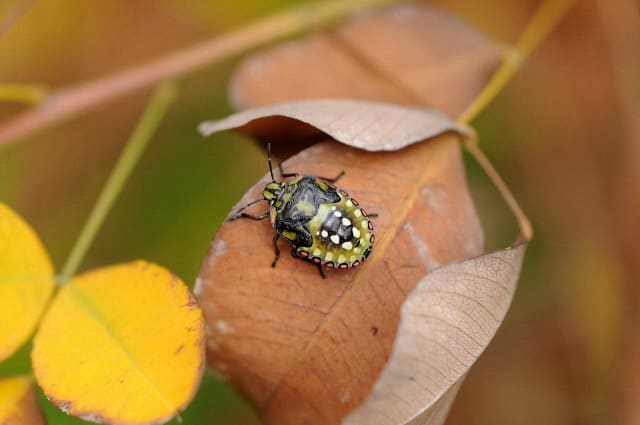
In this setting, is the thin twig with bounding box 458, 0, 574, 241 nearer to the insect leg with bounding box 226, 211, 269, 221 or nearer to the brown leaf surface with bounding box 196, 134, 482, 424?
the brown leaf surface with bounding box 196, 134, 482, 424

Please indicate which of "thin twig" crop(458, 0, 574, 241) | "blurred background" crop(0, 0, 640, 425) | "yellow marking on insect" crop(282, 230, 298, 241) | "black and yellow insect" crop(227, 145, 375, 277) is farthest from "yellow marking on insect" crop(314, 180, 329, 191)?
"blurred background" crop(0, 0, 640, 425)

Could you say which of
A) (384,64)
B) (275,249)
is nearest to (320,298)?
(275,249)

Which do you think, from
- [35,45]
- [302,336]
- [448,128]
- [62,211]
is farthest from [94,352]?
[35,45]

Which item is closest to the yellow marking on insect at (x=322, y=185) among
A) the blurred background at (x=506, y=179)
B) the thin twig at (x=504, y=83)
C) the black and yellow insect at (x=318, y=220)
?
the black and yellow insect at (x=318, y=220)

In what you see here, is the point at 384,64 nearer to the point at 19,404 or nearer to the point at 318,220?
the point at 318,220

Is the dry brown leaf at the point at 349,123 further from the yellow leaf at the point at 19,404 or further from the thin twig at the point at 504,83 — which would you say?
the yellow leaf at the point at 19,404

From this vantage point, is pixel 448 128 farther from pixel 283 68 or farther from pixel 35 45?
pixel 35 45
